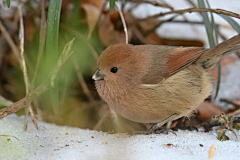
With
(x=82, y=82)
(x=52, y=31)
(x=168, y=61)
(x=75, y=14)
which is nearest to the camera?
(x=52, y=31)

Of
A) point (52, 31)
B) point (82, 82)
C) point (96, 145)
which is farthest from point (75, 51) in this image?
point (96, 145)

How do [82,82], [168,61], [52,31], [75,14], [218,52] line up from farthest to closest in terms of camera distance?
[82,82]
[75,14]
[168,61]
[218,52]
[52,31]

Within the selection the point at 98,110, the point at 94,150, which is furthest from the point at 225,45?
the point at 98,110

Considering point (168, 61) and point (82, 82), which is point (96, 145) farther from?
point (82, 82)

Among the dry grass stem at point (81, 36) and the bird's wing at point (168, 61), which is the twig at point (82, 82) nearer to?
the dry grass stem at point (81, 36)

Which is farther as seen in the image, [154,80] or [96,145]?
[154,80]

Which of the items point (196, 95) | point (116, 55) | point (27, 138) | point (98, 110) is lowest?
point (98, 110)

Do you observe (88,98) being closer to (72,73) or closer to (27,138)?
(72,73)

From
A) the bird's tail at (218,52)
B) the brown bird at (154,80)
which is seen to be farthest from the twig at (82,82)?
the bird's tail at (218,52)
